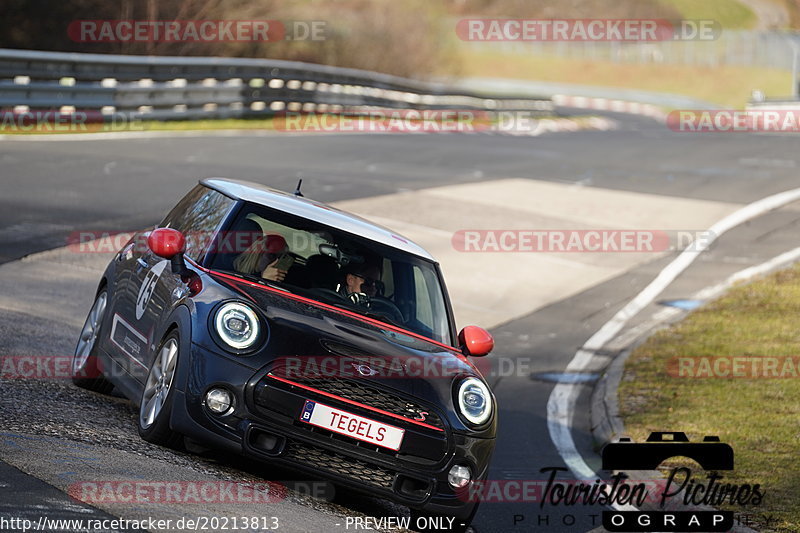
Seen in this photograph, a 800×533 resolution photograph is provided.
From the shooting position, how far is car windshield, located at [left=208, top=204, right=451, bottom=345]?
6.98 m

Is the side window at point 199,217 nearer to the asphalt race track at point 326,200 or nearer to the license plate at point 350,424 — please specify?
the asphalt race track at point 326,200

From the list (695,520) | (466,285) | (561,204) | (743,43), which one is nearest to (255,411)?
(695,520)

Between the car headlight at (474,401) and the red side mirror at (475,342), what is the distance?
1.66 feet

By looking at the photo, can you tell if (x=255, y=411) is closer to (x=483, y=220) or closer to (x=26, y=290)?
(x=26, y=290)

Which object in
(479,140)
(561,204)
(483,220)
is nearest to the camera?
(483,220)

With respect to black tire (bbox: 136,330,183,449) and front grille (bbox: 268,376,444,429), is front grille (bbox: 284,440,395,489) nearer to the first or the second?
front grille (bbox: 268,376,444,429)

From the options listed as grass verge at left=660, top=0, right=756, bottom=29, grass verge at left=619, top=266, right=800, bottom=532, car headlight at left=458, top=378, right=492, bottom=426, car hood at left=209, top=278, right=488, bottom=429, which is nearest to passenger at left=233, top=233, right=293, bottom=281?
car hood at left=209, top=278, right=488, bottom=429

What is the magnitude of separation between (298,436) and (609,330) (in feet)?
27.3

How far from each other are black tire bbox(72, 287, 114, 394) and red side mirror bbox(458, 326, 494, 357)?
2.47m

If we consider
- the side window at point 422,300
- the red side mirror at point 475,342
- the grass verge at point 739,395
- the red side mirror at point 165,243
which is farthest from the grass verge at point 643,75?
the red side mirror at point 165,243

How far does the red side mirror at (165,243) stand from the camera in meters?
6.78

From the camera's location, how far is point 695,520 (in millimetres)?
7848

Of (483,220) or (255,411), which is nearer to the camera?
(255,411)

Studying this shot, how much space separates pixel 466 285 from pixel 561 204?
6571mm
